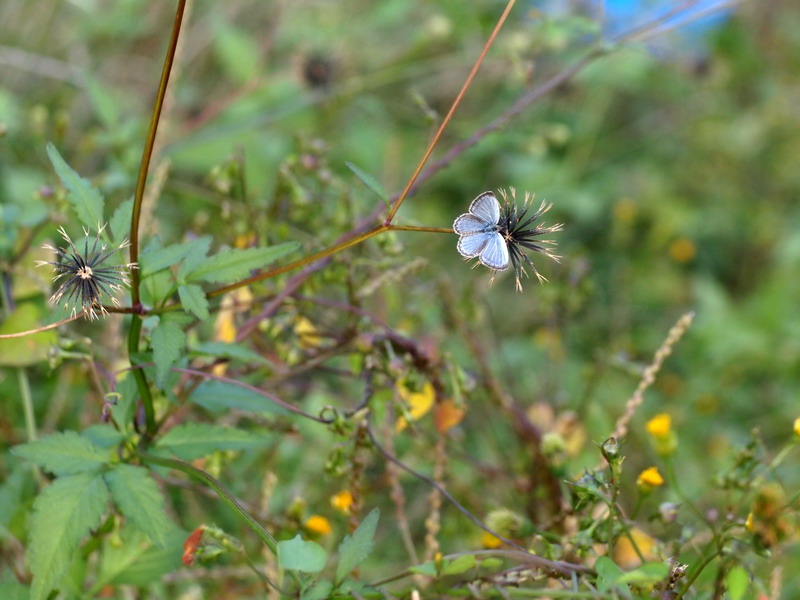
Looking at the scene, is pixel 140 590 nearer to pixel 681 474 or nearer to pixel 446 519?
pixel 446 519

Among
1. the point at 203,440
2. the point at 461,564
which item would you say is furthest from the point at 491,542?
the point at 203,440

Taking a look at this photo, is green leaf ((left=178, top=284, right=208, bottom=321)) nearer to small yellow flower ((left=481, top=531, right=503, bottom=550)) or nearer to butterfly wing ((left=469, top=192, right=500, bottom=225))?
butterfly wing ((left=469, top=192, right=500, bottom=225))

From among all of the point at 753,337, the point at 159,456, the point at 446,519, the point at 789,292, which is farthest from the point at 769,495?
the point at 789,292

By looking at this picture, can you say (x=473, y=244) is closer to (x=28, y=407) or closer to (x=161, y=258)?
(x=161, y=258)

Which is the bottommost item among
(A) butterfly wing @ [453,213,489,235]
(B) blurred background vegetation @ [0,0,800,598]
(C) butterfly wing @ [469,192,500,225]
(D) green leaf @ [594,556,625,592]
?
(D) green leaf @ [594,556,625,592]

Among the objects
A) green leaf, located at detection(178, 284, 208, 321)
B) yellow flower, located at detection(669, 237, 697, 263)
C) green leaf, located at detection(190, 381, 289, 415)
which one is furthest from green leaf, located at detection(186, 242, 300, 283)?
yellow flower, located at detection(669, 237, 697, 263)
